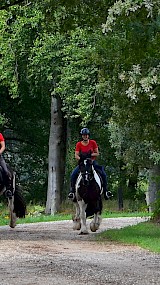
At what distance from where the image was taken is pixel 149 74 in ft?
45.8

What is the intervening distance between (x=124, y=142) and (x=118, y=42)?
63.8 feet

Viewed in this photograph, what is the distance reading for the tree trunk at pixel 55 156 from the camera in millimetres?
41719

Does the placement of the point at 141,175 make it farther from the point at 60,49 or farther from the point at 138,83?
the point at 138,83

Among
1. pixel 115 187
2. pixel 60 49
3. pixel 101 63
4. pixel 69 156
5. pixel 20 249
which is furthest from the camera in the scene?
pixel 115 187

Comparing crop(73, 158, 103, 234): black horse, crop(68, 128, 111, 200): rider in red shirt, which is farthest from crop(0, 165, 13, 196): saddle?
crop(73, 158, 103, 234): black horse

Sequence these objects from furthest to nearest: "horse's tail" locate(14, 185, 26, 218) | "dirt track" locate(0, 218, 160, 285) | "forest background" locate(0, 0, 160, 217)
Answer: "horse's tail" locate(14, 185, 26, 218), "forest background" locate(0, 0, 160, 217), "dirt track" locate(0, 218, 160, 285)

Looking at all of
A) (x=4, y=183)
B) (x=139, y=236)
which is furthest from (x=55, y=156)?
(x=139, y=236)

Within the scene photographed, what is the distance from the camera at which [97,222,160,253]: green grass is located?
16156mm

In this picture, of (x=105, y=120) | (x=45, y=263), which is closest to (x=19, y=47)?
(x=105, y=120)

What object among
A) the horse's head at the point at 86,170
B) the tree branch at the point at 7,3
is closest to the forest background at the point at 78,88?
the tree branch at the point at 7,3

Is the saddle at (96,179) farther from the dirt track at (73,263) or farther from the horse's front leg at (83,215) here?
the dirt track at (73,263)

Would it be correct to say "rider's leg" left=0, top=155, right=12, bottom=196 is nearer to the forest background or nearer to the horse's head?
the horse's head

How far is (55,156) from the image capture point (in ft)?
138

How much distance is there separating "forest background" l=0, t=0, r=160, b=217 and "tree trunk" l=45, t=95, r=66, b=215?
5 centimetres
